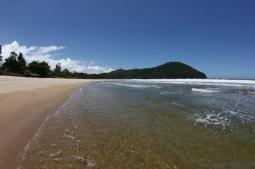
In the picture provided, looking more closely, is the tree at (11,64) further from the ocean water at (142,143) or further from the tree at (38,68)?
the ocean water at (142,143)

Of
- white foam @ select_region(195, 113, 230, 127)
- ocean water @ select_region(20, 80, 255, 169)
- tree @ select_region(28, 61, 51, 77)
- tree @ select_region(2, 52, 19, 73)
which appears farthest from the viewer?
tree @ select_region(28, 61, 51, 77)

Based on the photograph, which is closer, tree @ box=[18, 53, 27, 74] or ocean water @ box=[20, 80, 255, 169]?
ocean water @ box=[20, 80, 255, 169]

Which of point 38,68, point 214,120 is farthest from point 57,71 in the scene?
point 214,120

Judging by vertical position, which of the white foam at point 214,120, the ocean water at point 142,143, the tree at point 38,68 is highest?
the tree at point 38,68

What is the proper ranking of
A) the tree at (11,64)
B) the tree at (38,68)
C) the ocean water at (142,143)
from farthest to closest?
the tree at (38,68)
the tree at (11,64)
the ocean water at (142,143)

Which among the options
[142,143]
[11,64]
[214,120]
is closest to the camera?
[142,143]

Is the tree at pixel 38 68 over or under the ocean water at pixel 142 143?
over

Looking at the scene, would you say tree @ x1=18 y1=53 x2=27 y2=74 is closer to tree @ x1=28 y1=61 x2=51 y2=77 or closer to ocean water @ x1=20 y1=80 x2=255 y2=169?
tree @ x1=28 y1=61 x2=51 y2=77

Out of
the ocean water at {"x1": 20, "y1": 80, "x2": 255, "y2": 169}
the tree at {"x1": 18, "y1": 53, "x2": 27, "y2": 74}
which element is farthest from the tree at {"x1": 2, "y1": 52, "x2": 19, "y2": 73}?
the ocean water at {"x1": 20, "y1": 80, "x2": 255, "y2": 169}

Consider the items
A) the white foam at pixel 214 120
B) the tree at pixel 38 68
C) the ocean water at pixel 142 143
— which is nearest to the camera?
the ocean water at pixel 142 143

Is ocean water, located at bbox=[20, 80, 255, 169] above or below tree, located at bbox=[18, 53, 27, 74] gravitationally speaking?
below

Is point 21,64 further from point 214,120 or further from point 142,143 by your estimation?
point 142,143

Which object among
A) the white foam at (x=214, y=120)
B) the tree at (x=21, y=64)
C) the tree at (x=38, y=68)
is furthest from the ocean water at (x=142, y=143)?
the tree at (x=38, y=68)

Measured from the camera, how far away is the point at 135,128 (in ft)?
34.6
